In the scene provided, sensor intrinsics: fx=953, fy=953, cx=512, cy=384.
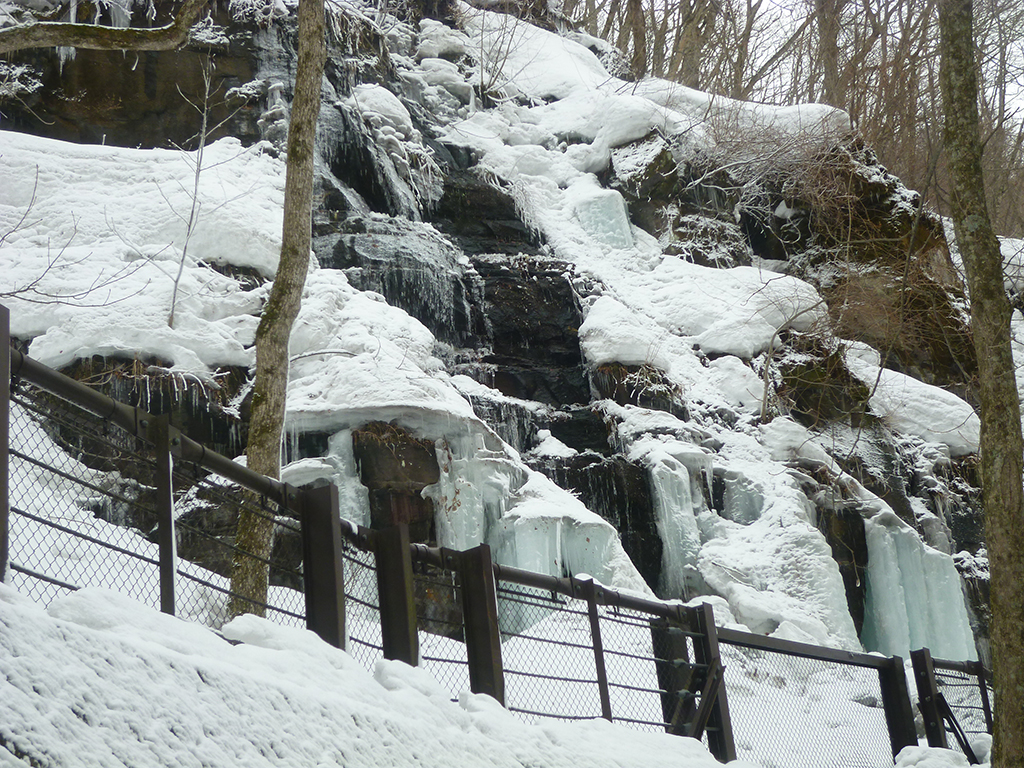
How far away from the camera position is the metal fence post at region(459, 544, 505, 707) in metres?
3.93

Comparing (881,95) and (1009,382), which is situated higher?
(881,95)

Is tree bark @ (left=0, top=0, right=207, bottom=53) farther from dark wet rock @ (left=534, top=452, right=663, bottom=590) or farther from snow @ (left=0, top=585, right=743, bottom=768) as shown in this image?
dark wet rock @ (left=534, top=452, right=663, bottom=590)

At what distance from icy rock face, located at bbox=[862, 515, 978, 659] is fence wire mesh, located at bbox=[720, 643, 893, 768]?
0.67 meters

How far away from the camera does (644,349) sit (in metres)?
11.9

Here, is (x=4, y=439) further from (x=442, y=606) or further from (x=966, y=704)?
(x=966, y=704)

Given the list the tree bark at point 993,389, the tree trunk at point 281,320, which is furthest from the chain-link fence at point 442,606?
the tree bark at point 993,389

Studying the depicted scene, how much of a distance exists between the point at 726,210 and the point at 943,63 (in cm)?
1047

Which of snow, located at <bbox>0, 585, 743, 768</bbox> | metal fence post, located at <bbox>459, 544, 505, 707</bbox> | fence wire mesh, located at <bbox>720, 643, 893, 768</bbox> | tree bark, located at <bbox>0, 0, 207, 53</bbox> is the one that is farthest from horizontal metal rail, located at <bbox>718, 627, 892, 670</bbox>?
tree bark, located at <bbox>0, 0, 207, 53</bbox>

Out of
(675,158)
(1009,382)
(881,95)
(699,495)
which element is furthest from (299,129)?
(881,95)

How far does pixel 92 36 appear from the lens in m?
5.09

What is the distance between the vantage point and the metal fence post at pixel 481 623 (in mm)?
3932

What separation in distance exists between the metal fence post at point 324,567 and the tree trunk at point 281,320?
180 cm

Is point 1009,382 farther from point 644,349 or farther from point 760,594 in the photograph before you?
point 644,349

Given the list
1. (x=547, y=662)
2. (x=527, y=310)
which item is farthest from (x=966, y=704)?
(x=527, y=310)
